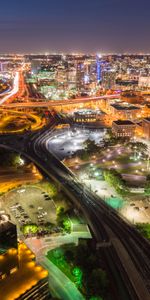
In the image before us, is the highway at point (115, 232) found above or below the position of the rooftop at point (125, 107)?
below

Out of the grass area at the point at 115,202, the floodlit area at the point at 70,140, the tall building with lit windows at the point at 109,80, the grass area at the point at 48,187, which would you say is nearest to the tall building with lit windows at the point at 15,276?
the grass area at the point at 115,202

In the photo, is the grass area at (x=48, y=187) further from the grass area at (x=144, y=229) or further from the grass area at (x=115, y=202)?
the grass area at (x=144, y=229)

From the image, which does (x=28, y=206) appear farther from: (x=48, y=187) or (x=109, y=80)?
(x=109, y=80)

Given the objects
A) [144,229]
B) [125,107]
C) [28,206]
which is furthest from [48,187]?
[125,107]

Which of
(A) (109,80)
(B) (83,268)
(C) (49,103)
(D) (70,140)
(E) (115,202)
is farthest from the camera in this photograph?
(A) (109,80)

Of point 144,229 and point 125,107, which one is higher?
point 125,107

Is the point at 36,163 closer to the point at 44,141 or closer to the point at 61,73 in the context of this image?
the point at 44,141

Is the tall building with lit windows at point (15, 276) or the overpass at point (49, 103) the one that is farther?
the overpass at point (49, 103)
